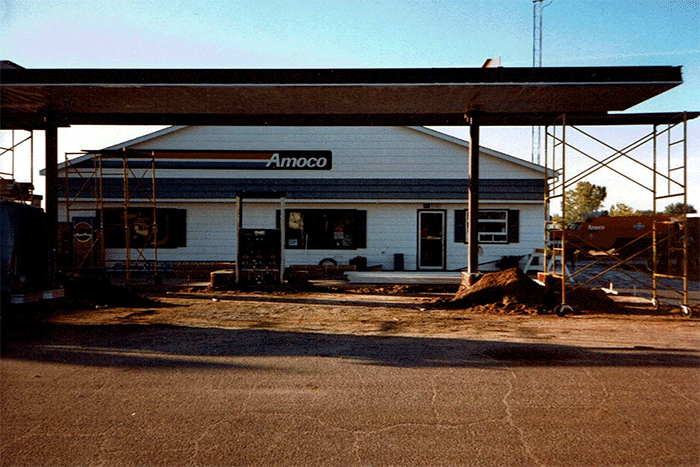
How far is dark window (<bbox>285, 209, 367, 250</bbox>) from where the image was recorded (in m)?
20.0

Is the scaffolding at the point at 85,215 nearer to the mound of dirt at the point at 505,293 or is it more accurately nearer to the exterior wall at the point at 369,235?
the exterior wall at the point at 369,235

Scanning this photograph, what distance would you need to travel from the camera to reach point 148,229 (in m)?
20.1

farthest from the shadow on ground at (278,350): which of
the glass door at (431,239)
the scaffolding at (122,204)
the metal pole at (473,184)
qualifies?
the glass door at (431,239)

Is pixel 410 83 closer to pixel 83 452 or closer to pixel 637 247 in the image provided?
pixel 83 452

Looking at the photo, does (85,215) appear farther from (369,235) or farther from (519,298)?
(519,298)

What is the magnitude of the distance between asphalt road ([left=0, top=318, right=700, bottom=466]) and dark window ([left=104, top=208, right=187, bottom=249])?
1211 cm

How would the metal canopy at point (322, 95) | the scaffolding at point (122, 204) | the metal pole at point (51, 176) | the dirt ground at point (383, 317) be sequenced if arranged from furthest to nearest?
the scaffolding at point (122, 204) < the metal pole at point (51, 176) < the metal canopy at point (322, 95) < the dirt ground at point (383, 317)

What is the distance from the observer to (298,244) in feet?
65.7

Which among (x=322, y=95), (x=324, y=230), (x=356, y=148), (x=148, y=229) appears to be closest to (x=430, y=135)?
(x=356, y=148)

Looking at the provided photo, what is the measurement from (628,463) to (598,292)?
9.12 m

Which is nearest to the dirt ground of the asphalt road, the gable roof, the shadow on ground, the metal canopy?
the shadow on ground

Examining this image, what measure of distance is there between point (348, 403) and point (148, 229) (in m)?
17.0

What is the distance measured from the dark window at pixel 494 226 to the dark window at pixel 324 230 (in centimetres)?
368

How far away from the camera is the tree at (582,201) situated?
185 ft
